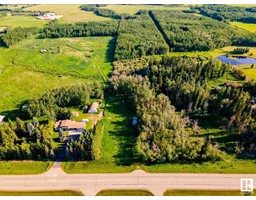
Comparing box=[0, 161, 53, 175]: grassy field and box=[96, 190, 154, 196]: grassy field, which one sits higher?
box=[96, 190, 154, 196]: grassy field

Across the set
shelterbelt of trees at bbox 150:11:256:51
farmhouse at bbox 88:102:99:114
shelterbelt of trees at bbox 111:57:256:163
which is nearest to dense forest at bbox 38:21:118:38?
shelterbelt of trees at bbox 150:11:256:51

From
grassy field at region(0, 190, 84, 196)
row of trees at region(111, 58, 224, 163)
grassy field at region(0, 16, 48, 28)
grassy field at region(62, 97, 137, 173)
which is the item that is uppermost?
grassy field at region(0, 16, 48, 28)

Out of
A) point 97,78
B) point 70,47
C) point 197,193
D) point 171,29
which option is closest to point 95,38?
point 70,47

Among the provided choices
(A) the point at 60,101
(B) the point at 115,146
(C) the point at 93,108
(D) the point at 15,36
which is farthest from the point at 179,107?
(D) the point at 15,36

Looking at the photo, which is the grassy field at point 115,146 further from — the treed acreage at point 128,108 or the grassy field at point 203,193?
the grassy field at point 203,193

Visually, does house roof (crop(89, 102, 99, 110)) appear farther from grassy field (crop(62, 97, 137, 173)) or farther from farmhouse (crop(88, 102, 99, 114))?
grassy field (crop(62, 97, 137, 173))

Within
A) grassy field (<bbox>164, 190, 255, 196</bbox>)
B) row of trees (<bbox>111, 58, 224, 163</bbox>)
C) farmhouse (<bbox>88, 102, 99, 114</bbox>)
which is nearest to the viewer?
grassy field (<bbox>164, 190, 255, 196</bbox>)

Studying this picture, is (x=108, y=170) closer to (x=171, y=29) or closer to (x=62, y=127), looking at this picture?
(x=62, y=127)
